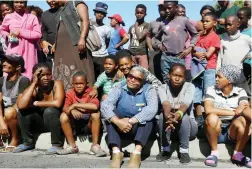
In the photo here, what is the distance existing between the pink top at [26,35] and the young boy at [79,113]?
127 cm

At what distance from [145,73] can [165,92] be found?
16.3 inches

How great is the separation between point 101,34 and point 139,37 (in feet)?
2.73

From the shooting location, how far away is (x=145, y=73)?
17.6ft

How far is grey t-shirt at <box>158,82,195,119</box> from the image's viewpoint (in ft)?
16.7

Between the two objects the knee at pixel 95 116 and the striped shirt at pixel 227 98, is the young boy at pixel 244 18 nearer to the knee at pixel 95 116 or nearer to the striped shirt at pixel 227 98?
the striped shirt at pixel 227 98

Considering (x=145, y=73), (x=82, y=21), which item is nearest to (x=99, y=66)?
(x=82, y=21)

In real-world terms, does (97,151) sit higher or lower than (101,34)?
lower

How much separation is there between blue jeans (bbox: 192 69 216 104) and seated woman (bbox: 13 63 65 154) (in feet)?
6.83

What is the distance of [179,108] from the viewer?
500 centimetres

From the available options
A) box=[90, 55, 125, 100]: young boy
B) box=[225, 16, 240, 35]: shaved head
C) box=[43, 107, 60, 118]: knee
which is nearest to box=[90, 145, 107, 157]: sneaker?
box=[43, 107, 60, 118]: knee

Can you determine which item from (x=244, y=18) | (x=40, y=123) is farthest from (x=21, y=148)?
(x=244, y=18)

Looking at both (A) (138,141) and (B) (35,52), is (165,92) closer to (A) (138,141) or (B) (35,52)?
(A) (138,141)

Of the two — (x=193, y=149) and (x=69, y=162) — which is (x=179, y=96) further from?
(x=69, y=162)

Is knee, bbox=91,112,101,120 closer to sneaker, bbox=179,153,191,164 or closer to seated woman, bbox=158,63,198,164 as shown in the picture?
seated woman, bbox=158,63,198,164
